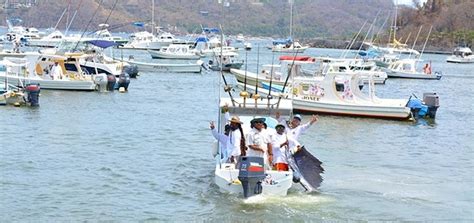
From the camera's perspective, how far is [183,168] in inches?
927

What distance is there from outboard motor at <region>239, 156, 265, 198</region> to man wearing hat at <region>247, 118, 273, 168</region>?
2.60 ft

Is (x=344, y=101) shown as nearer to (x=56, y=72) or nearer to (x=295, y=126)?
(x=56, y=72)

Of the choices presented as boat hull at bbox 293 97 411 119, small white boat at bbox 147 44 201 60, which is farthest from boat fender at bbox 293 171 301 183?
small white boat at bbox 147 44 201 60

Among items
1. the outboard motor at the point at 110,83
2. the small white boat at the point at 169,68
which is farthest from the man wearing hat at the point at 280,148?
the small white boat at the point at 169,68

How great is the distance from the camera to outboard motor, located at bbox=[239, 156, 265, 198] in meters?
17.5

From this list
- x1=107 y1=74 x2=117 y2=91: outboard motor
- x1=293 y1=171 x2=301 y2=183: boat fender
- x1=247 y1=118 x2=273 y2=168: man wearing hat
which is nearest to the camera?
x1=247 y1=118 x2=273 y2=168: man wearing hat

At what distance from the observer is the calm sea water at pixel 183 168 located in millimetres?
18406

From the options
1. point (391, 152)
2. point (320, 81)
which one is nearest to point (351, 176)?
point (391, 152)

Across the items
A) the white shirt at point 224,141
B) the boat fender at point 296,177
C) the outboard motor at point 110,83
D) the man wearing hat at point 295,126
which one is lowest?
the outboard motor at point 110,83

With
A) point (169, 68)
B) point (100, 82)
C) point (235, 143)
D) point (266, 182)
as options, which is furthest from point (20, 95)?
point (169, 68)

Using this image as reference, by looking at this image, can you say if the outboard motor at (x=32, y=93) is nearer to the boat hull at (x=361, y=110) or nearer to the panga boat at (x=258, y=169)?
the boat hull at (x=361, y=110)

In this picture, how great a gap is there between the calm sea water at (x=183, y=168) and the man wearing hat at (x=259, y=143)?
1080 millimetres

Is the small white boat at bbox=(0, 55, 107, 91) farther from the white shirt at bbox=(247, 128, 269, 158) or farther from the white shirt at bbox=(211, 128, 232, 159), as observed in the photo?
the white shirt at bbox=(247, 128, 269, 158)

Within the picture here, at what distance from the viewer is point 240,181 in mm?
17984
